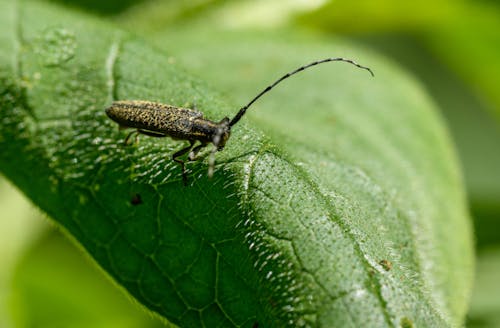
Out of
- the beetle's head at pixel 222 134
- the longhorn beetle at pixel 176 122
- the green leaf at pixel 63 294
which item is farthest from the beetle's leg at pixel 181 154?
the green leaf at pixel 63 294

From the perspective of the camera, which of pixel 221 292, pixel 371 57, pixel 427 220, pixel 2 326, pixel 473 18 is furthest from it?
pixel 473 18

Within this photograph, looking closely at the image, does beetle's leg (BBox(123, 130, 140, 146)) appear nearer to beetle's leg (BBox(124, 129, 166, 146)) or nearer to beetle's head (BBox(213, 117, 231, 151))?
beetle's leg (BBox(124, 129, 166, 146))

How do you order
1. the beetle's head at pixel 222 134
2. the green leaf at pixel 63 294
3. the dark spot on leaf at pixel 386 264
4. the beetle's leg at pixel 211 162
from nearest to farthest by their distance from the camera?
1. the dark spot on leaf at pixel 386 264
2. the beetle's leg at pixel 211 162
3. the beetle's head at pixel 222 134
4. the green leaf at pixel 63 294

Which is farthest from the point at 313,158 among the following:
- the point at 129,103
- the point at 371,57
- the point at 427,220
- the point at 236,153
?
the point at 371,57

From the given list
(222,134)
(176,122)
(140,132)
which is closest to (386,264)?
(222,134)

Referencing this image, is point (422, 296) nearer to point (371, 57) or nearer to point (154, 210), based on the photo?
point (154, 210)

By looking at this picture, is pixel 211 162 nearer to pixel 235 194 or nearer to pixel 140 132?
pixel 235 194

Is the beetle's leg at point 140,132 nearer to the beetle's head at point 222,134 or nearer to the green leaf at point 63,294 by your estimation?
the beetle's head at point 222,134
